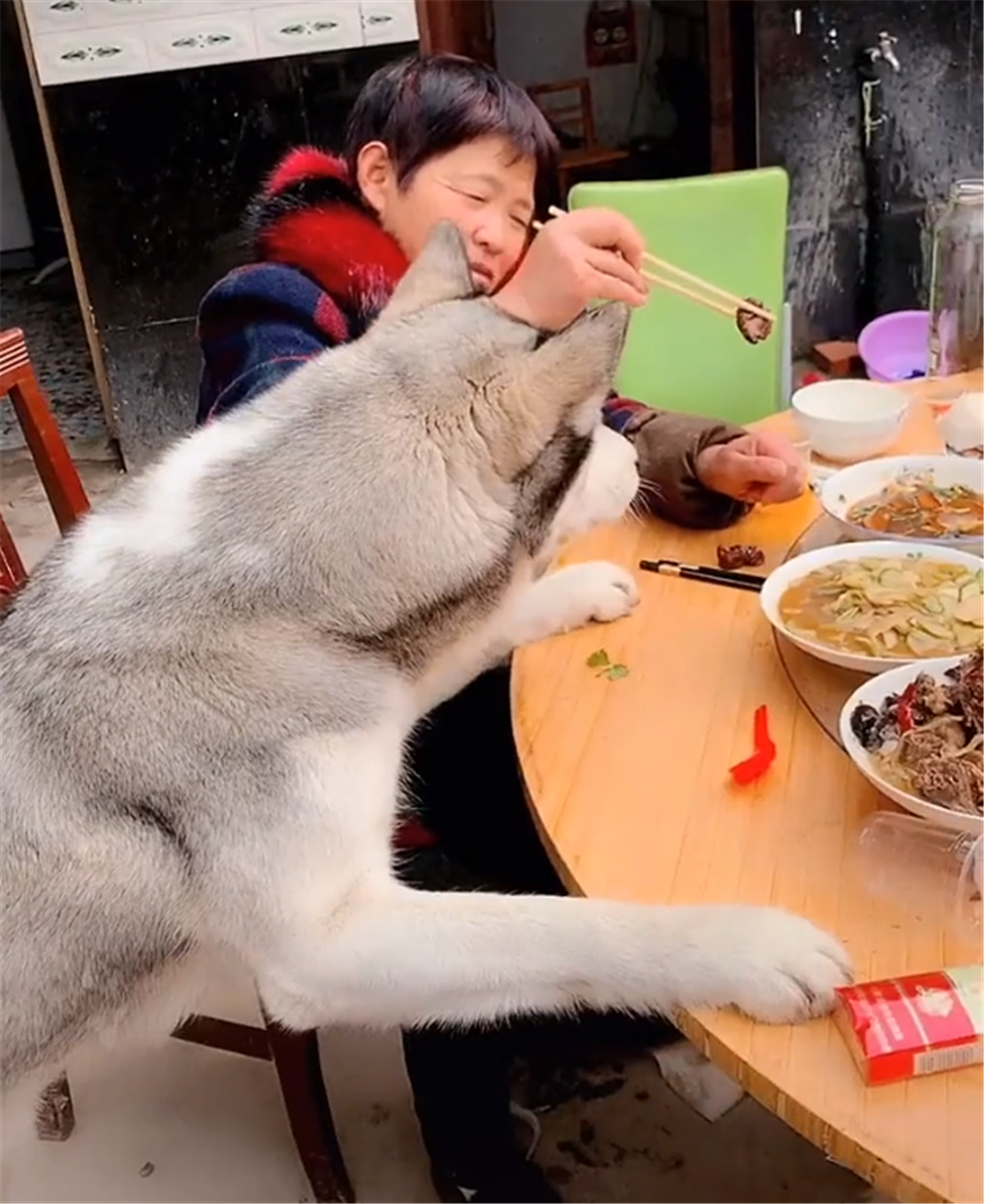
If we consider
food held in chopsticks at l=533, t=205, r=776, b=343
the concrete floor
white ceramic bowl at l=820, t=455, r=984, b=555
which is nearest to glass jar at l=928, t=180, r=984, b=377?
food held in chopsticks at l=533, t=205, r=776, b=343

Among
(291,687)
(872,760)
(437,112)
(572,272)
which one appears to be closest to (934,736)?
(872,760)

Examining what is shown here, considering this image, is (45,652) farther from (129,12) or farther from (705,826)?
(129,12)

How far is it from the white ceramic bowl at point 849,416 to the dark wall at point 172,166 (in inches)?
93.2

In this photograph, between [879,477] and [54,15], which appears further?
[54,15]

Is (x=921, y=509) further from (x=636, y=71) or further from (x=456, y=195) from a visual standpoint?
(x=636, y=71)

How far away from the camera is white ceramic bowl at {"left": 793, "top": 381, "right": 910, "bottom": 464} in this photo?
1721mm

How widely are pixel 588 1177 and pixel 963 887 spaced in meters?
1.03

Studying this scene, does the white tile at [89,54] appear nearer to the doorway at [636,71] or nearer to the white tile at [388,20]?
the white tile at [388,20]

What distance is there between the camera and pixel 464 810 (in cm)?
168

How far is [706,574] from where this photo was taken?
1.48m

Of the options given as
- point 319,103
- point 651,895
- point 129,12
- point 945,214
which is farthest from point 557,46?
point 651,895

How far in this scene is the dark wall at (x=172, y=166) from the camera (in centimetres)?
368

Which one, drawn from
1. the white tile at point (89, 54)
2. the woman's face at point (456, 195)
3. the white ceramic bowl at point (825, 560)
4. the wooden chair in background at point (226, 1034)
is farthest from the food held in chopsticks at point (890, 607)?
the white tile at point (89, 54)

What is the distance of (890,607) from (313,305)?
2.46 ft
